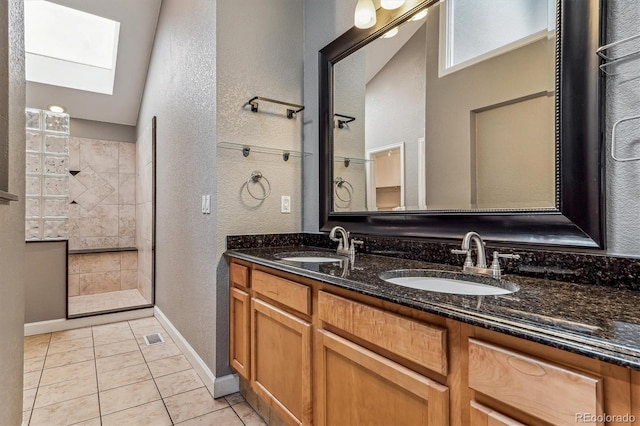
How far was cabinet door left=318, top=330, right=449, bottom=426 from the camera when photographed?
0.86m

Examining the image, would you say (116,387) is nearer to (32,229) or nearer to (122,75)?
(32,229)

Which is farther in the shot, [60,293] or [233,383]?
[60,293]

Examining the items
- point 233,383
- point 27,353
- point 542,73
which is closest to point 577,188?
point 542,73

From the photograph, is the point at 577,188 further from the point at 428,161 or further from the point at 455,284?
the point at 428,161

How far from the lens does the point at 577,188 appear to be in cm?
103

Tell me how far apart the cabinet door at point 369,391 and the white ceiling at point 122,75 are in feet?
12.2

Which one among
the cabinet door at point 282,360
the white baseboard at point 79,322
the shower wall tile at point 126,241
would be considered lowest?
the white baseboard at point 79,322

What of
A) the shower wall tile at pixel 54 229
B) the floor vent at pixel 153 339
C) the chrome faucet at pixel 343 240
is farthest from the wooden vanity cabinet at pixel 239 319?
the shower wall tile at pixel 54 229

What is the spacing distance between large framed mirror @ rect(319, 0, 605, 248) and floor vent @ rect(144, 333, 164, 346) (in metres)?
1.86

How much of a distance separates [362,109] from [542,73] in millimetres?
965

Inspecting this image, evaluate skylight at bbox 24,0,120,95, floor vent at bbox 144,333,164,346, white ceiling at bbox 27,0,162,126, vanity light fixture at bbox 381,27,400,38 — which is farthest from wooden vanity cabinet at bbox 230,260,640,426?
skylight at bbox 24,0,120,95

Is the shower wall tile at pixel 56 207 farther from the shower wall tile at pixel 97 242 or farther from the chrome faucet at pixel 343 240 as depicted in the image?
the chrome faucet at pixel 343 240

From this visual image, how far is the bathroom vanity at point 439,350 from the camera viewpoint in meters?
0.59
